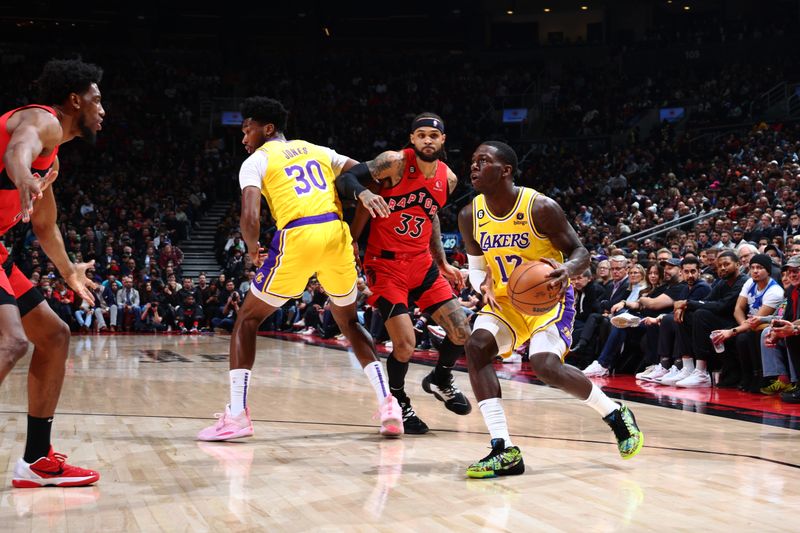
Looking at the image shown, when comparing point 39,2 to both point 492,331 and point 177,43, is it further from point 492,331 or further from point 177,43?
point 492,331

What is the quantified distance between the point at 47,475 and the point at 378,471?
55.1 inches

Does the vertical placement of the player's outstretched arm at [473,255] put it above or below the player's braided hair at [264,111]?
below

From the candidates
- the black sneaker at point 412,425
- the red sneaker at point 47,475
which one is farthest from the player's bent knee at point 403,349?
the red sneaker at point 47,475

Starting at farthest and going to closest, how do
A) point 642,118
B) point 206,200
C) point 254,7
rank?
point 254,7 < point 642,118 < point 206,200

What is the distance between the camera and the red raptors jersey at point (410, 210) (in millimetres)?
5309

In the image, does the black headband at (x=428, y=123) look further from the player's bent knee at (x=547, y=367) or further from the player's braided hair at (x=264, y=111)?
the player's bent knee at (x=547, y=367)

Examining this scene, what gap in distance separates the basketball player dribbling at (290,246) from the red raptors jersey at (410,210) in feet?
1.27

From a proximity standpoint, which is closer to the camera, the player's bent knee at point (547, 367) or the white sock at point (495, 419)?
the white sock at point (495, 419)

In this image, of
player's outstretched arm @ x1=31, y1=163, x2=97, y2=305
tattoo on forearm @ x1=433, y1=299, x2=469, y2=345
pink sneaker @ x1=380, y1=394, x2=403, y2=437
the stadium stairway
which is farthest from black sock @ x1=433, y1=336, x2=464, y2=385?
the stadium stairway

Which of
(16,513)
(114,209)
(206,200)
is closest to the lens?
(16,513)

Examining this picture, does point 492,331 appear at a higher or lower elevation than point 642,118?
lower

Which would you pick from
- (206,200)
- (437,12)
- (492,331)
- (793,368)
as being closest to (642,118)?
(437,12)

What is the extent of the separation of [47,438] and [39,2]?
30.7 m

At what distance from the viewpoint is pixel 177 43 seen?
106 feet
